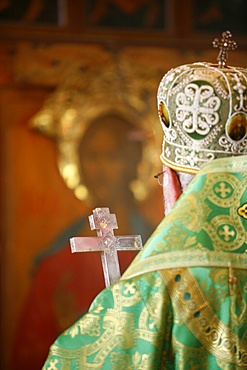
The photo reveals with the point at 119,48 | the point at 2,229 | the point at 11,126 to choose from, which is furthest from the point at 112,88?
the point at 2,229

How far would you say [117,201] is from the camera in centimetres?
733

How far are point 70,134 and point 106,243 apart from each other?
16.0 feet

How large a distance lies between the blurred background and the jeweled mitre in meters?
4.58

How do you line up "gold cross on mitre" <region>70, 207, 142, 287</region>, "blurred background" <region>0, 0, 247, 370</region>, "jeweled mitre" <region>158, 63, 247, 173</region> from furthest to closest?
"blurred background" <region>0, 0, 247, 370</region>
"gold cross on mitre" <region>70, 207, 142, 287</region>
"jeweled mitre" <region>158, 63, 247, 173</region>

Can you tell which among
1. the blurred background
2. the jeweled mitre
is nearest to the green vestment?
the jeweled mitre

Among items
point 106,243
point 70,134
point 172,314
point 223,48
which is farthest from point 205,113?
point 70,134

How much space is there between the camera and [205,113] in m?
2.29

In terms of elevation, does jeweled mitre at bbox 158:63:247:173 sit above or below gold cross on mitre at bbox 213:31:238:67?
below

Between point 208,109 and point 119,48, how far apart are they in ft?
16.8

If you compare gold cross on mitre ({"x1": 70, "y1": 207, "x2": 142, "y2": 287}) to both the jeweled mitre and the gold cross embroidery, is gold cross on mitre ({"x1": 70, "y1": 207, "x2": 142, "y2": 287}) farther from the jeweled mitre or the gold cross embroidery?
the gold cross embroidery

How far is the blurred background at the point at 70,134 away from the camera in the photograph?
23.2ft

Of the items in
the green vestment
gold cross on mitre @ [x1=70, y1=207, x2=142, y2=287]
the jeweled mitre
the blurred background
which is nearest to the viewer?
the green vestment

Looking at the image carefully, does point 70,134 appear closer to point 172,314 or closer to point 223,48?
point 223,48

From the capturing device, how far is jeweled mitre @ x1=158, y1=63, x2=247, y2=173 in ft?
7.47
